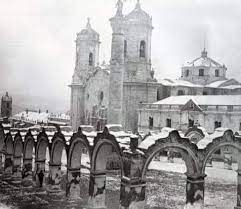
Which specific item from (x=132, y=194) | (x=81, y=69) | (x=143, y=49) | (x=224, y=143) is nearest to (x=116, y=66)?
(x=143, y=49)

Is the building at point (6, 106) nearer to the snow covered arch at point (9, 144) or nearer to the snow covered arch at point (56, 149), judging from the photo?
the snow covered arch at point (9, 144)

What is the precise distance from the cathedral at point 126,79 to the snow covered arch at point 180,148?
58.2 ft

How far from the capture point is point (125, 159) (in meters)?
13.6

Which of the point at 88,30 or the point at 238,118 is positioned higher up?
the point at 88,30

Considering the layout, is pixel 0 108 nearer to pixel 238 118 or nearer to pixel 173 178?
pixel 173 178

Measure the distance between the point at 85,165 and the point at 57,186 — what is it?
30.8 ft

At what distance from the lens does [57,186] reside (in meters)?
19.1

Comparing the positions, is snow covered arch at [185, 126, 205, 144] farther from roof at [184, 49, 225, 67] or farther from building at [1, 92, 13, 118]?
roof at [184, 49, 225, 67]

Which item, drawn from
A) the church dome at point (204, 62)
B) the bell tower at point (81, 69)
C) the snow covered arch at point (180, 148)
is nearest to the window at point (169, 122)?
the bell tower at point (81, 69)

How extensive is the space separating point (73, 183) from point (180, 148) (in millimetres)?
6193

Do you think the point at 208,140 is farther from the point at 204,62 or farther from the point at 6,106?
the point at 204,62

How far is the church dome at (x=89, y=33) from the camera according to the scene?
1681 inches

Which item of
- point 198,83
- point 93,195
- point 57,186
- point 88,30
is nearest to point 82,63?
point 88,30

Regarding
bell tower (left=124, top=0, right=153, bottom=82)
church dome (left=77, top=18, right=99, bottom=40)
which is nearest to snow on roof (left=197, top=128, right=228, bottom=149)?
bell tower (left=124, top=0, right=153, bottom=82)
